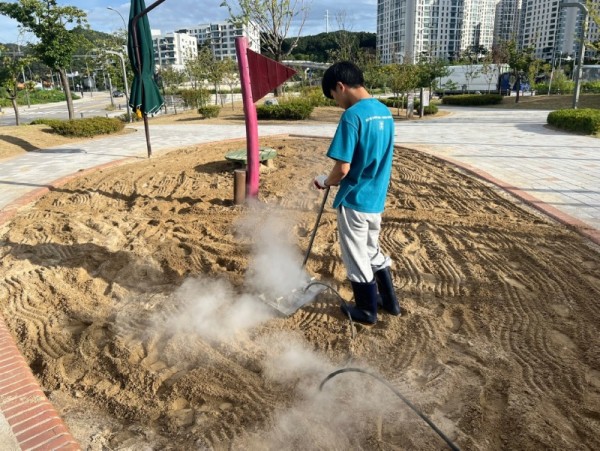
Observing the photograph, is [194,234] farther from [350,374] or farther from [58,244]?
[350,374]

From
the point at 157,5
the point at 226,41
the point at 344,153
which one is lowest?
the point at 344,153

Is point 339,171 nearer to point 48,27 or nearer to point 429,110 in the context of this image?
point 48,27

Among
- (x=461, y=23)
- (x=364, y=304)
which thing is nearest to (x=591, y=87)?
(x=364, y=304)

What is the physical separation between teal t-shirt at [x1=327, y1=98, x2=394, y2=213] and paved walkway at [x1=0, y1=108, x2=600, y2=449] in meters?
2.01

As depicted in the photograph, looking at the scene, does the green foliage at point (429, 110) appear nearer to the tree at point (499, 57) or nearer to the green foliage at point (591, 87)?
the green foliage at point (591, 87)

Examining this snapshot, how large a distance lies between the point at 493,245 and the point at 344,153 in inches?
97.5

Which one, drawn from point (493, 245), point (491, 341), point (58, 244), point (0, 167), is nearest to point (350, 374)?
point (491, 341)

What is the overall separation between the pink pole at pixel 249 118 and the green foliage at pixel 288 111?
1265cm

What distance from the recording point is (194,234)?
4836 mm

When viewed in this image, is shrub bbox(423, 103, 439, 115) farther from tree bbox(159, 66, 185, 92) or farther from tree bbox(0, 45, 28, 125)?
tree bbox(159, 66, 185, 92)

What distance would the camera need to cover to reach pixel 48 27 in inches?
545

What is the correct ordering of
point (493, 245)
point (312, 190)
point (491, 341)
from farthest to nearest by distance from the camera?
point (312, 190) → point (493, 245) → point (491, 341)

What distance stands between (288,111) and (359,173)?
633 inches

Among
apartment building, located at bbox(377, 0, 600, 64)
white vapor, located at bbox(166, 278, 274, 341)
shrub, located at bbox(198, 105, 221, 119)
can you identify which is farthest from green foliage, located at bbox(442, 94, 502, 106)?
apartment building, located at bbox(377, 0, 600, 64)
